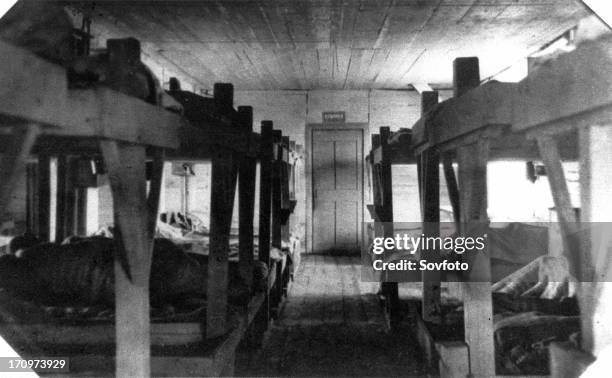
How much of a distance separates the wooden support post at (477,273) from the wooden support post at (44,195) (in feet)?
8.60

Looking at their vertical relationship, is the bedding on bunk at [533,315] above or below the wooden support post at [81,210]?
below

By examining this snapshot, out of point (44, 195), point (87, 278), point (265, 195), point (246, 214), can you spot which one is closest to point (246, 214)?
point (246, 214)

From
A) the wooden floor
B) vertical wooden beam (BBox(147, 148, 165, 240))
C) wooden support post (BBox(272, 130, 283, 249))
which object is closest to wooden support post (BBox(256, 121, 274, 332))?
the wooden floor

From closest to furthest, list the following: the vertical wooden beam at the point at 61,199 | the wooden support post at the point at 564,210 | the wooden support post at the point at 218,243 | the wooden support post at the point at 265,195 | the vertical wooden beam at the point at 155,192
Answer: the wooden support post at the point at 564,210, the vertical wooden beam at the point at 155,192, the wooden support post at the point at 218,243, the wooden support post at the point at 265,195, the vertical wooden beam at the point at 61,199

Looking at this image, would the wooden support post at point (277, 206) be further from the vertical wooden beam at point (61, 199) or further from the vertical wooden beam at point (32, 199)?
→ the vertical wooden beam at point (32, 199)

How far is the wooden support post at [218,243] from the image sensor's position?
1.64 meters

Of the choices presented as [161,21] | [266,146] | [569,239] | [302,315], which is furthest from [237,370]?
[161,21]

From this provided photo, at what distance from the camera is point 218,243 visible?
1.68 m

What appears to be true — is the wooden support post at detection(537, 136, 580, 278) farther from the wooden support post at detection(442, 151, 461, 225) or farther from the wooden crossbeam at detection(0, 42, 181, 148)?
the wooden support post at detection(442, 151, 461, 225)

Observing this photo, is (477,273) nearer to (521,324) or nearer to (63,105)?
(521,324)

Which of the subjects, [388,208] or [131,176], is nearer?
[131,176]

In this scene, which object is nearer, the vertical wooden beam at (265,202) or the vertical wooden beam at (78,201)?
the vertical wooden beam at (265,202)

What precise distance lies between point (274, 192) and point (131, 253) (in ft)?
8.64

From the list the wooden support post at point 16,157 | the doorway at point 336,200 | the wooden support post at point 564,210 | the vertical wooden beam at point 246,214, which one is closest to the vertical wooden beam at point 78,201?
the vertical wooden beam at point 246,214
